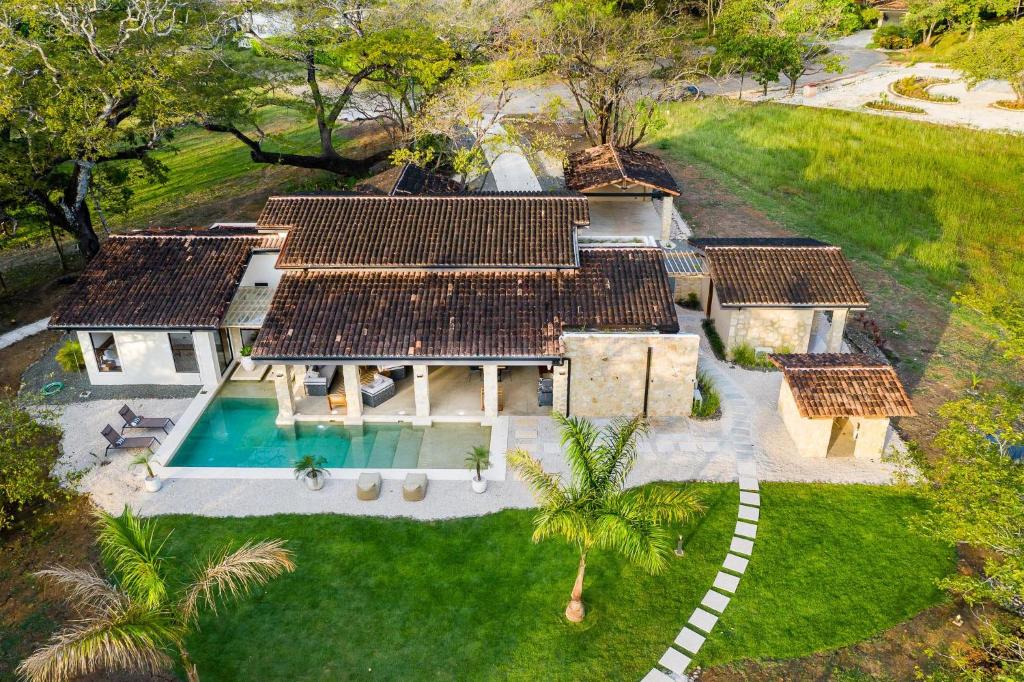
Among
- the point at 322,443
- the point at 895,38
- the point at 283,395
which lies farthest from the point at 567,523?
the point at 895,38

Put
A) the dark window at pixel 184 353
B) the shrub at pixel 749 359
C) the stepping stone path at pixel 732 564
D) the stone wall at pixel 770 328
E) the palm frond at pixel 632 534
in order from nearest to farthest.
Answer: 1. the palm frond at pixel 632 534
2. the stepping stone path at pixel 732 564
3. the dark window at pixel 184 353
4. the stone wall at pixel 770 328
5. the shrub at pixel 749 359

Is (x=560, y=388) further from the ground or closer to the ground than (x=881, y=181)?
further from the ground

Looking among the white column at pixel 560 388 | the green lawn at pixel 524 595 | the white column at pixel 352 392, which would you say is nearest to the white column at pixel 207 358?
the white column at pixel 352 392

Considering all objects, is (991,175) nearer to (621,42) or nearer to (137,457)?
(621,42)

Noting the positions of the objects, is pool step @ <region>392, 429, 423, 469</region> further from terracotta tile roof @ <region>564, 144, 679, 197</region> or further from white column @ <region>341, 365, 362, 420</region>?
terracotta tile roof @ <region>564, 144, 679, 197</region>

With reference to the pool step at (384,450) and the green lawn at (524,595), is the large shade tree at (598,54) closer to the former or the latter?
the pool step at (384,450)

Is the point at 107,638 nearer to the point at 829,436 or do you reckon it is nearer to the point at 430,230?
the point at 430,230
